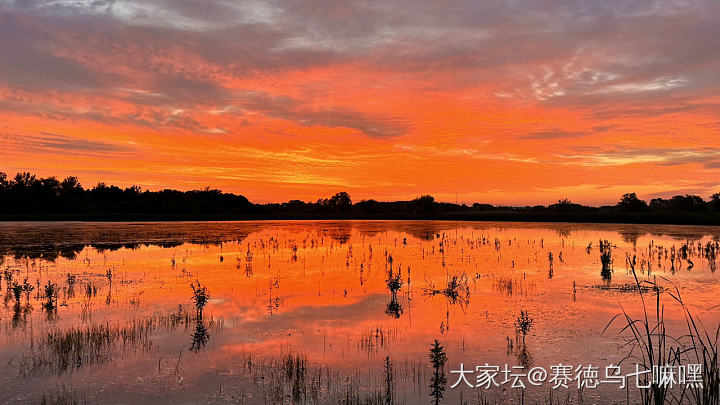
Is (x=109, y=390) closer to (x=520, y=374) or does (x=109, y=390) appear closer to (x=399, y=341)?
(x=399, y=341)

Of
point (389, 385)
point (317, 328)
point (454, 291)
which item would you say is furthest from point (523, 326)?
point (454, 291)

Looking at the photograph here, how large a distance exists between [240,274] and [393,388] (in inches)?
528

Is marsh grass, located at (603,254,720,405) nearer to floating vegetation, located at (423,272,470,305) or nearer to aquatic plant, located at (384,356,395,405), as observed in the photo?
aquatic plant, located at (384,356,395,405)

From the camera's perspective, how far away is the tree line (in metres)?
87.9

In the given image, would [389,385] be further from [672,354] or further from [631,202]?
[631,202]

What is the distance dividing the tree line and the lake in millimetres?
66399

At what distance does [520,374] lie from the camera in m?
8.16

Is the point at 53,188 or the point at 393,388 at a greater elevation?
the point at 53,188

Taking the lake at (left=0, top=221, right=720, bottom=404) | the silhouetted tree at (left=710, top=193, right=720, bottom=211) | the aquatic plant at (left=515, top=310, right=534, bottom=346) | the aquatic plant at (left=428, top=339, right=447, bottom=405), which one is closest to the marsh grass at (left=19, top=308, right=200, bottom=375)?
the lake at (left=0, top=221, right=720, bottom=404)

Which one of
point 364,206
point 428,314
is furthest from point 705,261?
point 364,206

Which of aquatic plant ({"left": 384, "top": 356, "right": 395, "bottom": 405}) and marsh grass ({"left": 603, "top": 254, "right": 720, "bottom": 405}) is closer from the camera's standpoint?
marsh grass ({"left": 603, "top": 254, "right": 720, "bottom": 405})

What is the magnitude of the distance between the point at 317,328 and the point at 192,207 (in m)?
113

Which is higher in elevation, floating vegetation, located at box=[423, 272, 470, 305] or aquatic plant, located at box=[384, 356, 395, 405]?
floating vegetation, located at box=[423, 272, 470, 305]

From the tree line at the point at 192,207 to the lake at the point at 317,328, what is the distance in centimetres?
6640
